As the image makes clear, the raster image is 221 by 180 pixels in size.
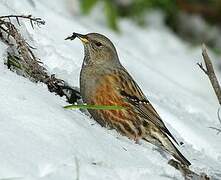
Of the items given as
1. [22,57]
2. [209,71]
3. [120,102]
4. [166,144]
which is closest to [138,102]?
[120,102]

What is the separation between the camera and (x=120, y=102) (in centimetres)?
596

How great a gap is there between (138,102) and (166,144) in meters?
0.45

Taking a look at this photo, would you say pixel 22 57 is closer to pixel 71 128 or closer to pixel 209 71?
pixel 71 128

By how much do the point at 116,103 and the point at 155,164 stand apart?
4.26 feet

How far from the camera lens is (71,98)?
589cm

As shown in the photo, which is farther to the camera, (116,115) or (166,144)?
(116,115)

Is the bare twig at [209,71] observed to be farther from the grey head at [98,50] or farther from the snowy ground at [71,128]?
the grey head at [98,50]

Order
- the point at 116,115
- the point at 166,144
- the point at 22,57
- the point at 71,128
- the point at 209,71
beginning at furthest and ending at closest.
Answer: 1. the point at 116,115
2. the point at 166,144
3. the point at 22,57
4. the point at 209,71
5. the point at 71,128

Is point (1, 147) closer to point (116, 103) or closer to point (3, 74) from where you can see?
point (3, 74)

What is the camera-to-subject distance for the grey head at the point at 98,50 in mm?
6152

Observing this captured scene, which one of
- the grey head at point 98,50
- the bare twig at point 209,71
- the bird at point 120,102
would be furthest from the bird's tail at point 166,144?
the grey head at point 98,50

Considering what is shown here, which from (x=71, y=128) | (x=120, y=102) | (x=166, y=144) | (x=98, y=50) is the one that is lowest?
(x=71, y=128)

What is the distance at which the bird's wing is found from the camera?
19.3 ft

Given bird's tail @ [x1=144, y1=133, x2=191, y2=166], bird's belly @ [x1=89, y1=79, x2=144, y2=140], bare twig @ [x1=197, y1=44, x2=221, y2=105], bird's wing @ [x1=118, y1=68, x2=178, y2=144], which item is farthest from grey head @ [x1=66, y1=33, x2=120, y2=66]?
bare twig @ [x1=197, y1=44, x2=221, y2=105]
